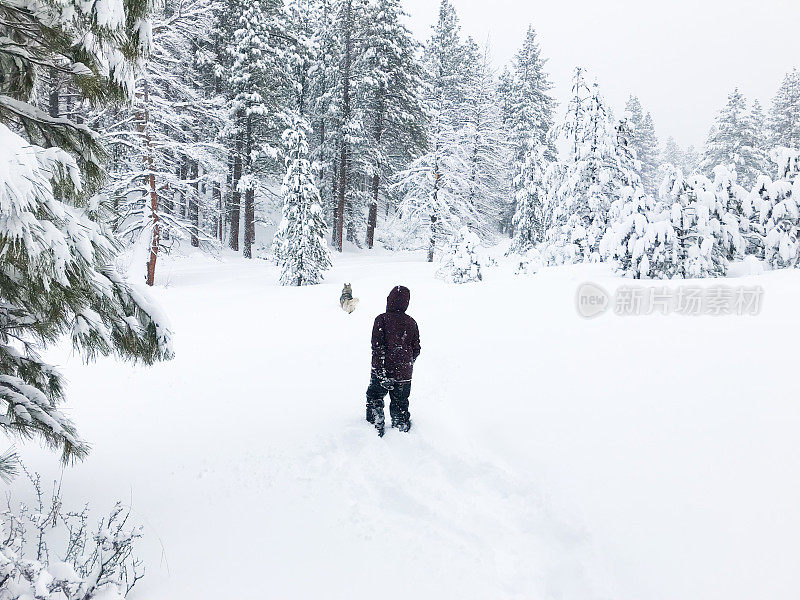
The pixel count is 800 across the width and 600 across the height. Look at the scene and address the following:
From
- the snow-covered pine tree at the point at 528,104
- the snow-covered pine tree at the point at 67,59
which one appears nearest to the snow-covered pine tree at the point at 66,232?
the snow-covered pine tree at the point at 67,59

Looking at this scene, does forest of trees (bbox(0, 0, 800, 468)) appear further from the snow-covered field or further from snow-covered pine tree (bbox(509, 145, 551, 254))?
the snow-covered field

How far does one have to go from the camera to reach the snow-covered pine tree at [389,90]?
2730 centimetres

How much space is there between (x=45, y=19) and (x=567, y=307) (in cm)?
846

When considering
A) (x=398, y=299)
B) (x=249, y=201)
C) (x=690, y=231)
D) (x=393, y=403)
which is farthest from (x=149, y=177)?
(x=690, y=231)

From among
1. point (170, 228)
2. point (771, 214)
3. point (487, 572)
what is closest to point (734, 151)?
point (771, 214)

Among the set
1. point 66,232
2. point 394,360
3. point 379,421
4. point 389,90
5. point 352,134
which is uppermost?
point 389,90

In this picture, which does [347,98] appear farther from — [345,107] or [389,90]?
[389,90]

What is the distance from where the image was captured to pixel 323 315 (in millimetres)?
13000

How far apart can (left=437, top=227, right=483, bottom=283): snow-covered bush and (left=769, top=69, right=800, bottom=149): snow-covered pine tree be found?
3603cm

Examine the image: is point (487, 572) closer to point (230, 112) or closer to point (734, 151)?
point (230, 112)

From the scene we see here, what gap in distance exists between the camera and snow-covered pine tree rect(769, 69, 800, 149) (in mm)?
38594

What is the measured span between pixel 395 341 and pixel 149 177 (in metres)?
15.4

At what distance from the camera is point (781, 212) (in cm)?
1008

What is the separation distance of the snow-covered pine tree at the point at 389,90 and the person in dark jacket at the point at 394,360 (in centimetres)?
2356
